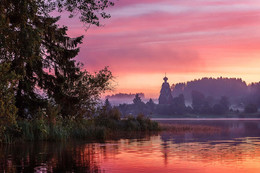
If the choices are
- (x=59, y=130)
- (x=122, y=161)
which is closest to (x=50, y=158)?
(x=122, y=161)

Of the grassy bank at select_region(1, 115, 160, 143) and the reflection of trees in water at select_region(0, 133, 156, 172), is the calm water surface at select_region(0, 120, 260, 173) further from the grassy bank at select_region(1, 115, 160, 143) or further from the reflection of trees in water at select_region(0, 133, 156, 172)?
the grassy bank at select_region(1, 115, 160, 143)

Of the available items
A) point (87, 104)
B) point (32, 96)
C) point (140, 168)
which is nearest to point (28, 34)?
point (140, 168)

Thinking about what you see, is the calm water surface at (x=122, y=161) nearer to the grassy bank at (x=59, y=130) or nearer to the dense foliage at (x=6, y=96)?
the dense foliage at (x=6, y=96)

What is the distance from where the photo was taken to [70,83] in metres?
45.3

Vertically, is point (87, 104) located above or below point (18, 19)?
below

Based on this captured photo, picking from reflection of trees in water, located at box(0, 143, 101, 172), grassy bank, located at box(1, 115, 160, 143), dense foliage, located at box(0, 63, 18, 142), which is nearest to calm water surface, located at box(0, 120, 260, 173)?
reflection of trees in water, located at box(0, 143, 101, 172)

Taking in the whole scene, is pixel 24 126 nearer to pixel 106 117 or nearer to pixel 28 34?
pixel 28 34

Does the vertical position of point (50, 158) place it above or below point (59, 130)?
below

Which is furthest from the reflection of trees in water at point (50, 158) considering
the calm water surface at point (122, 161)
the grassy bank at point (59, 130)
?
the grassy bank at point (59, 130)

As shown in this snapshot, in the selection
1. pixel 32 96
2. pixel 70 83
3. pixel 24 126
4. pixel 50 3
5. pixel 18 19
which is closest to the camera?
pixel 18 19

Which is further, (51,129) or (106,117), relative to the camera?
(106,117)

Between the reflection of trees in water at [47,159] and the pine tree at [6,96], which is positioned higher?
the pine tree at [6,96]

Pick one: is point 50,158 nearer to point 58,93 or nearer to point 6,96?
point 6,96

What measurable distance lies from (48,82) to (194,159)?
23.9m
